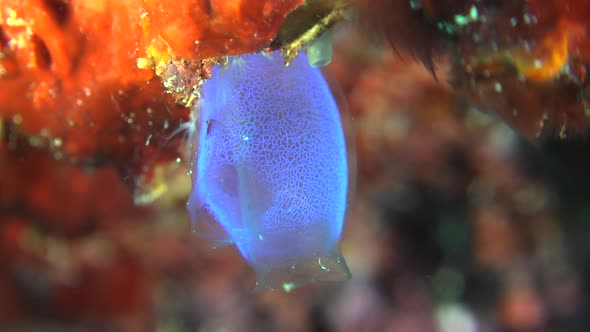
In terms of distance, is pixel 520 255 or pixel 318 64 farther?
pixel 520 255

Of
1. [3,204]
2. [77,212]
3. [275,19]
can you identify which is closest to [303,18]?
A: [275,19]

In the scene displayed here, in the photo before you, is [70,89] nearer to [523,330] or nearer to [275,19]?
[275,19]

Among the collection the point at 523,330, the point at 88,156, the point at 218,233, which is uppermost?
the point at 88,156

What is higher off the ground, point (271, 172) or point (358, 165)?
point (271, 172)

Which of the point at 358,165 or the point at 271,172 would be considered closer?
the point at 271,172
